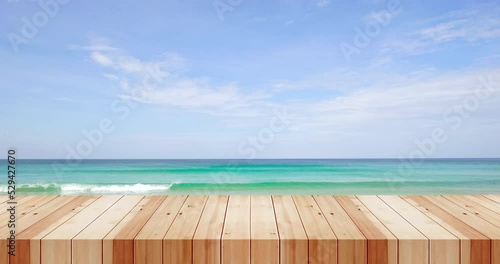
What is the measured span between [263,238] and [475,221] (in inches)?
47.9

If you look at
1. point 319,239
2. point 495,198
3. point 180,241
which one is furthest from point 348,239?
point 495,198

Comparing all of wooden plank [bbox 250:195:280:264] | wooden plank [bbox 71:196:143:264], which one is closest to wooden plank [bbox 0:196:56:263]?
wooden plank [bbox 71:196:143:264]

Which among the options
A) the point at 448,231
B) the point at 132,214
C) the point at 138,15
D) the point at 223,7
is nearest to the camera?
the point at 448,231

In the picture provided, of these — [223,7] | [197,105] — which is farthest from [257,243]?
[197,105]

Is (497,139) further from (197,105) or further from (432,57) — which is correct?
(197,105)

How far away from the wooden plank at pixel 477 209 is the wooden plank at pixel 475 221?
4cm

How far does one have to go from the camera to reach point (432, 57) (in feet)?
55.5

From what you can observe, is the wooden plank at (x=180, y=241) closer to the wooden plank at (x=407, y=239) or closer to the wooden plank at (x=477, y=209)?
the wooden plank at (x=407, y=239)

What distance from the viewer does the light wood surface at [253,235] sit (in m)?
1.69

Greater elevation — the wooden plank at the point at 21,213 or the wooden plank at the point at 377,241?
the wooden plank at the point at 21,213

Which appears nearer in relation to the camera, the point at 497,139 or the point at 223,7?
the point at 223,7

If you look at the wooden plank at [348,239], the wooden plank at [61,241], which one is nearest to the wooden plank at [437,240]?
the wooden plank at [348,239]

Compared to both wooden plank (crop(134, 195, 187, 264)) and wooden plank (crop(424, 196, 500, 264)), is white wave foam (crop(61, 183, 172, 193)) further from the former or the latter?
wooden plank (crop(424, 196, 500, 264))

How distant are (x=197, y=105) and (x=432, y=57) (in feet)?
36.1
